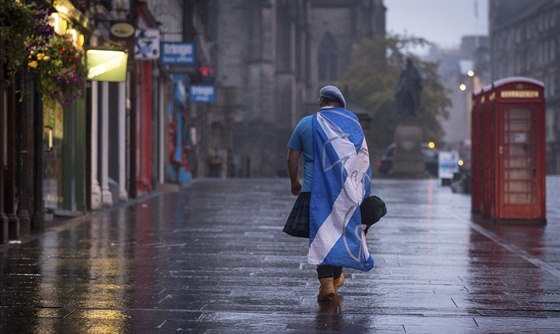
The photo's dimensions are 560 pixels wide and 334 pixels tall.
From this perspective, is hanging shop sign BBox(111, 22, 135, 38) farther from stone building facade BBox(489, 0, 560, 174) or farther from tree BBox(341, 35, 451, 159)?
stone building facade BBox(489, 0, 560, 174)

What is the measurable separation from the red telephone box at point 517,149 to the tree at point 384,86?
198 ft

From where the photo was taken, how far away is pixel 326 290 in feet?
28.6

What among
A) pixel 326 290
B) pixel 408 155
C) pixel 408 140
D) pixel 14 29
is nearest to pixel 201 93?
pixel 408 140

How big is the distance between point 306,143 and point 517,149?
10613mm

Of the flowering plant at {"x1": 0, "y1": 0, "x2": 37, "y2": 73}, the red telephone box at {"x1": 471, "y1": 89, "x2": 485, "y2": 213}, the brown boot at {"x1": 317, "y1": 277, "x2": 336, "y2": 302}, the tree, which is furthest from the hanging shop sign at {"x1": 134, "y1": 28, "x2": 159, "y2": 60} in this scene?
the tree

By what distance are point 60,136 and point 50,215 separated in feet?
5.16

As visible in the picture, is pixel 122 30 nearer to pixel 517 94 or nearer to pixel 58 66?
pixel 517 94

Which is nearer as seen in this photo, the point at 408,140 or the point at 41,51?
the point at 41,51

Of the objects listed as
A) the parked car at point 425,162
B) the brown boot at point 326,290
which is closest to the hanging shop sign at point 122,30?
the brown boot at point 326,290

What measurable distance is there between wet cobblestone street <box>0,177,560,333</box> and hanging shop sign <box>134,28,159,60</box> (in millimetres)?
9795

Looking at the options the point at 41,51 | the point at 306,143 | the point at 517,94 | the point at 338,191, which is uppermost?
the point at 41,51

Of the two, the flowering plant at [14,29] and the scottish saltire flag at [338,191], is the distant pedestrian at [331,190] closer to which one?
the scottish saltire flag at [338,191]

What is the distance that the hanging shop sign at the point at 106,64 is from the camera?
19.5 metres

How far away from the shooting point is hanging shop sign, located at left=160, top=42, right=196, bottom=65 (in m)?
33.5
